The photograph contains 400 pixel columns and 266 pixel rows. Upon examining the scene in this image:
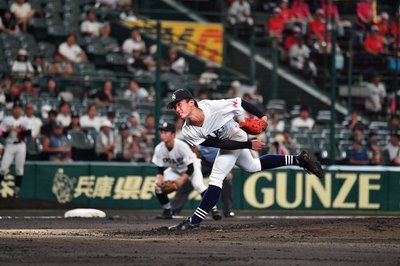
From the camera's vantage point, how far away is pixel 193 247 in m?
12.1

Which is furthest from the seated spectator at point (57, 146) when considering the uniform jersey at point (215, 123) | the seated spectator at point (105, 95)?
the uniform jersey at point (215, 123)

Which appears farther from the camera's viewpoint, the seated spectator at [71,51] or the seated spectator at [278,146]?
the seated spectator at [71,51]

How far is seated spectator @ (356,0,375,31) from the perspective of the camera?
28094mm

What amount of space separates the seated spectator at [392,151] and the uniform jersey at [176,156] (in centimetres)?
619

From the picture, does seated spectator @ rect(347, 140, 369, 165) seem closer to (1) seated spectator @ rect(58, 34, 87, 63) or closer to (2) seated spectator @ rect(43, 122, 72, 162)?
(2) seated spectator @ rect(43, 122, 72, 162)

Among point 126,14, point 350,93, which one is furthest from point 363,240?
point 126,14

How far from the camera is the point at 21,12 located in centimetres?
2584

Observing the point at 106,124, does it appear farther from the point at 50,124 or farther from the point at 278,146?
the point at 278,146

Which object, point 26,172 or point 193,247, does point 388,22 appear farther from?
point 193,247

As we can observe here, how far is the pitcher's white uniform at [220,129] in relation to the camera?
1397 cm

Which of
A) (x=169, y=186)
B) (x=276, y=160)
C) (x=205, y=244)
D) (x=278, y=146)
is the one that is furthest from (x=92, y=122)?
(x=205, y=244)

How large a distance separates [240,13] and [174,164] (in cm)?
1069

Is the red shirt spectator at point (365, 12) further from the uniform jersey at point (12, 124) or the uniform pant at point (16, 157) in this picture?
the uniform pant at point (16, 157)

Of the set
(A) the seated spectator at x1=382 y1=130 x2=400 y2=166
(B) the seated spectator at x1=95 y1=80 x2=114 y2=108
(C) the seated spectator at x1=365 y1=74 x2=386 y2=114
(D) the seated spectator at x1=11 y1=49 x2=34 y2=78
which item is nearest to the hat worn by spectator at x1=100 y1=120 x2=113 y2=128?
(B) the seated spectator at x1=95 y1=80 x2=114 y2=108
